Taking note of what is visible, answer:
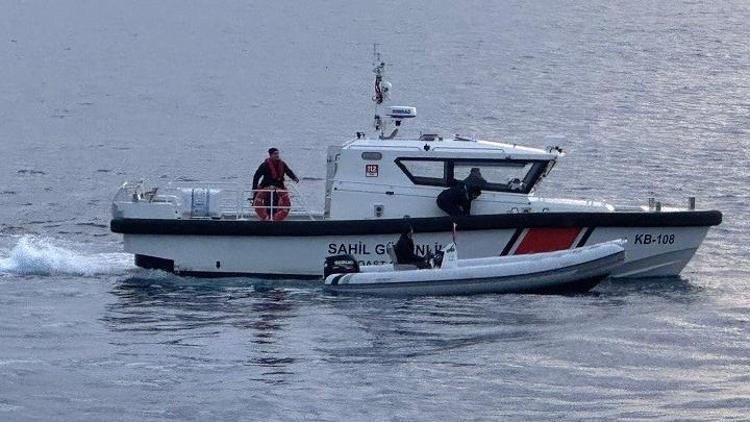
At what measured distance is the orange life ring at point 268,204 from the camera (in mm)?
23062

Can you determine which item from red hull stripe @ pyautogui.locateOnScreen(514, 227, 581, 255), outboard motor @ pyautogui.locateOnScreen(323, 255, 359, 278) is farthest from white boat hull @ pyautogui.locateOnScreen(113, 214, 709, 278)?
outboard motor @ pyautogui.locateOnScreen(323, 255, 359, 278)

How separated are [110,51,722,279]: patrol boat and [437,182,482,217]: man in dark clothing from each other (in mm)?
206

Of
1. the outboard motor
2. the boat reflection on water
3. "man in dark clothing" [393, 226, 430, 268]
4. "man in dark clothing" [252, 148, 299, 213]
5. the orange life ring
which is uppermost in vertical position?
"man in dark clothing" [252, 148, 299, 213]

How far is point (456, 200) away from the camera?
22422mm

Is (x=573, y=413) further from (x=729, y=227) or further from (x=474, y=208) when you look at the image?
(x=729, y=227)

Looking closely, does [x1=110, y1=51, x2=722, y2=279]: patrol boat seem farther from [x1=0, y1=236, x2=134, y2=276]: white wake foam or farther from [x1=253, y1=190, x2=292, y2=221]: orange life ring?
[x1=0, y1=236, x2=134, y2=276]: white wake foam

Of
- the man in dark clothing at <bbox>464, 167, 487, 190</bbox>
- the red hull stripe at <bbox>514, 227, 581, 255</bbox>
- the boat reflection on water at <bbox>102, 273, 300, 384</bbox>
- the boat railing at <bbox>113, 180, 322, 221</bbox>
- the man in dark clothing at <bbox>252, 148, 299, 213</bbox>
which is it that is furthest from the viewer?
the man in dark clothing at <bbox>252, 148, 299, 213</bbox>

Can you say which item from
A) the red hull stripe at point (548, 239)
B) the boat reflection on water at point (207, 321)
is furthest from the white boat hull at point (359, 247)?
the boat reflection on water at point (207, 321)

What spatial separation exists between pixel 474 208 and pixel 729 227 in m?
6.44

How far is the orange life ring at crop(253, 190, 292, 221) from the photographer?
23062 millimetres

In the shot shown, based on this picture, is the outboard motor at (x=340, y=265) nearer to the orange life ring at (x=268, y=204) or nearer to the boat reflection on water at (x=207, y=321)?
the boat reflection on water at (x=207, y=321)

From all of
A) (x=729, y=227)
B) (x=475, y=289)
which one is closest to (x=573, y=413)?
(x=475, y=289)

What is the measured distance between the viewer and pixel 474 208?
2270cm

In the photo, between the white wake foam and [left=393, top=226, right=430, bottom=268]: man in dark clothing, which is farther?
the white wake foam
